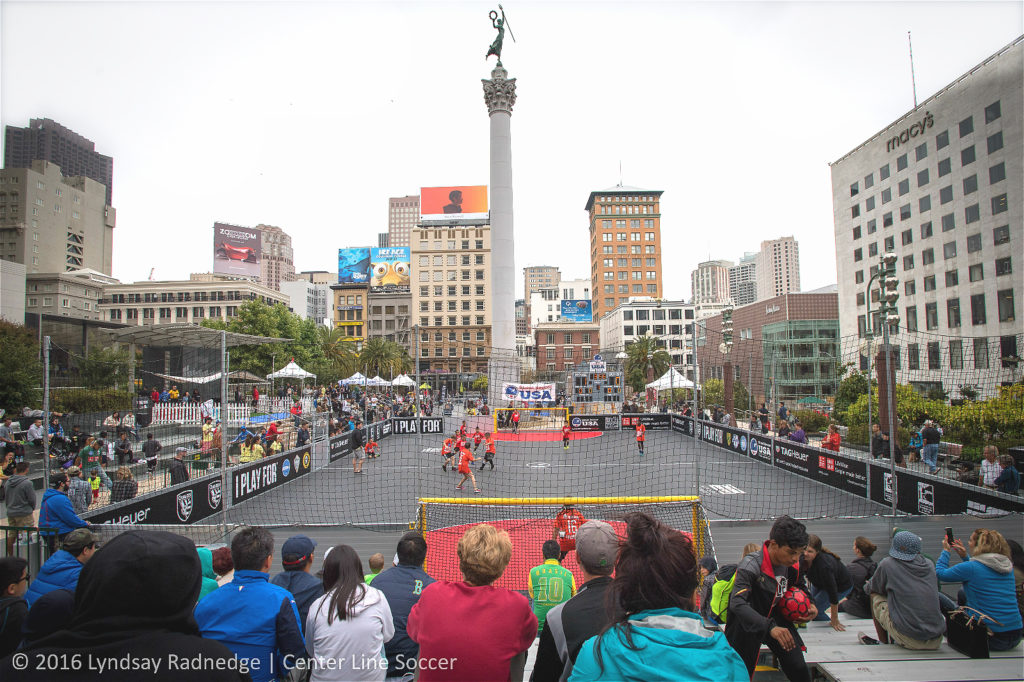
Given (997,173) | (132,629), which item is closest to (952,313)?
(997,173)

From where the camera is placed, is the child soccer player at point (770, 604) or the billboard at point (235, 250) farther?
the billboard at point (235, 250)

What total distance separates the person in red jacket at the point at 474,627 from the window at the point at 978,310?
1831 inches

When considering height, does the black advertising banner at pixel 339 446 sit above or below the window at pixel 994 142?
below

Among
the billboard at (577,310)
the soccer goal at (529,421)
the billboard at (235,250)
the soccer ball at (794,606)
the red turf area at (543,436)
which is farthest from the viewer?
the billboard at (235,250)

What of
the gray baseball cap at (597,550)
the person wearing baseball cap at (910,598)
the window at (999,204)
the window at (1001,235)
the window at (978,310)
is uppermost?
the window at (999,204)

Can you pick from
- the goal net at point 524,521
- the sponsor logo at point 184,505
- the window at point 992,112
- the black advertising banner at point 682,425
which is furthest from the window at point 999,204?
the sponsor logo at point 184,505

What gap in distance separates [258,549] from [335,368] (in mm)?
55428

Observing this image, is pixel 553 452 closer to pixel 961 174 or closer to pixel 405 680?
pixel 405 680

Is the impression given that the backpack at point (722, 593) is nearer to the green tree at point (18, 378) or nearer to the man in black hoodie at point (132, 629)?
the man in black hoodie at point (132, 629)

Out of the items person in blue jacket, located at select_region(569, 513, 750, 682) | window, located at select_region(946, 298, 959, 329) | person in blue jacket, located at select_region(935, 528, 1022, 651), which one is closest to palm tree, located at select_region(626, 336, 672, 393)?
window, located at select_region(946, 298, 959, 329)

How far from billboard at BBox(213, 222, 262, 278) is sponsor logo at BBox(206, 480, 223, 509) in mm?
84324

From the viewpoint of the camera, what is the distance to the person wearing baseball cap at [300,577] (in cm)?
366

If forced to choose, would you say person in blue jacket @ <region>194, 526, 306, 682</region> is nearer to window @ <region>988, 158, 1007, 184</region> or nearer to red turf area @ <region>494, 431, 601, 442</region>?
red turf area @ <region>494, 431, 601, 442</region>

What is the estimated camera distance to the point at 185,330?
1711 cm
